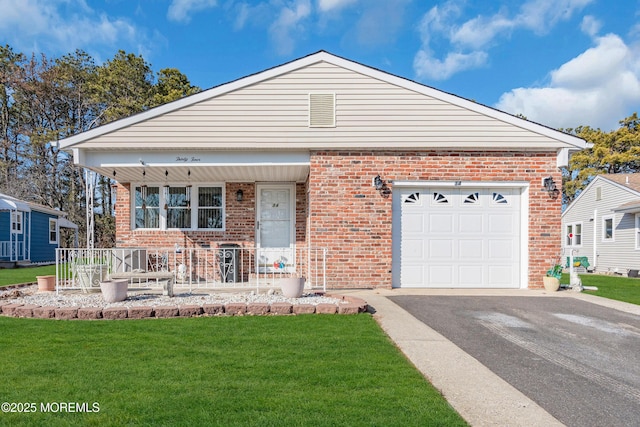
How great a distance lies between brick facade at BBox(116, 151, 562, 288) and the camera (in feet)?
28.9

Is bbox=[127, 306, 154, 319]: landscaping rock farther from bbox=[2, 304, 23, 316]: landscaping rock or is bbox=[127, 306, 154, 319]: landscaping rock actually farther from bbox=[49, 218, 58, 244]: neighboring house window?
bbox=[49, 218, 58, 244]: neighboring house window

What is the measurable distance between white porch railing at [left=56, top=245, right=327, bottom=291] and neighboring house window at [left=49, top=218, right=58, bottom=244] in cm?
1643

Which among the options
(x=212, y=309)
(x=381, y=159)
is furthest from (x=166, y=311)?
(x=381, y=159)

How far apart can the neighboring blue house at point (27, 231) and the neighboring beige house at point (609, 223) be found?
25.5 m

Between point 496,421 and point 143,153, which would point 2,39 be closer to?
point 143,153

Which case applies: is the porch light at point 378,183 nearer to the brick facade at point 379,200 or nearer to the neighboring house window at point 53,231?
the brick facade at point 379,200

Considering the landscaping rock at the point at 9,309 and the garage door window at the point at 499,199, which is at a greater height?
the garage door window at the point at 499,199

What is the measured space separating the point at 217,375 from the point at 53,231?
84.3 ft

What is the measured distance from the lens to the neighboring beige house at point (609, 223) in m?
17.1

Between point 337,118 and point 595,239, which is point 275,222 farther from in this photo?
point 595,239

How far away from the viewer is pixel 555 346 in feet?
15.8

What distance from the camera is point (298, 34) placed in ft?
54.7

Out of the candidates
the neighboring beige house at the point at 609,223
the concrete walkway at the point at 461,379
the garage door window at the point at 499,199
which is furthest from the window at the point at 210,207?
the neighboring beige house at the point at 609,223

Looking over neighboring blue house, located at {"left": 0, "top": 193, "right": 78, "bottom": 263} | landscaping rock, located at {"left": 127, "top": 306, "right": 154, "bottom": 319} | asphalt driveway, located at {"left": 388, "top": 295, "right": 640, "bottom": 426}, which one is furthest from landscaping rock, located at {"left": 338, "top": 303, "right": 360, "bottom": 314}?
neighboring blue house, located at {"left": 0, "top": 193, "right": 78, "bottom": 263}
